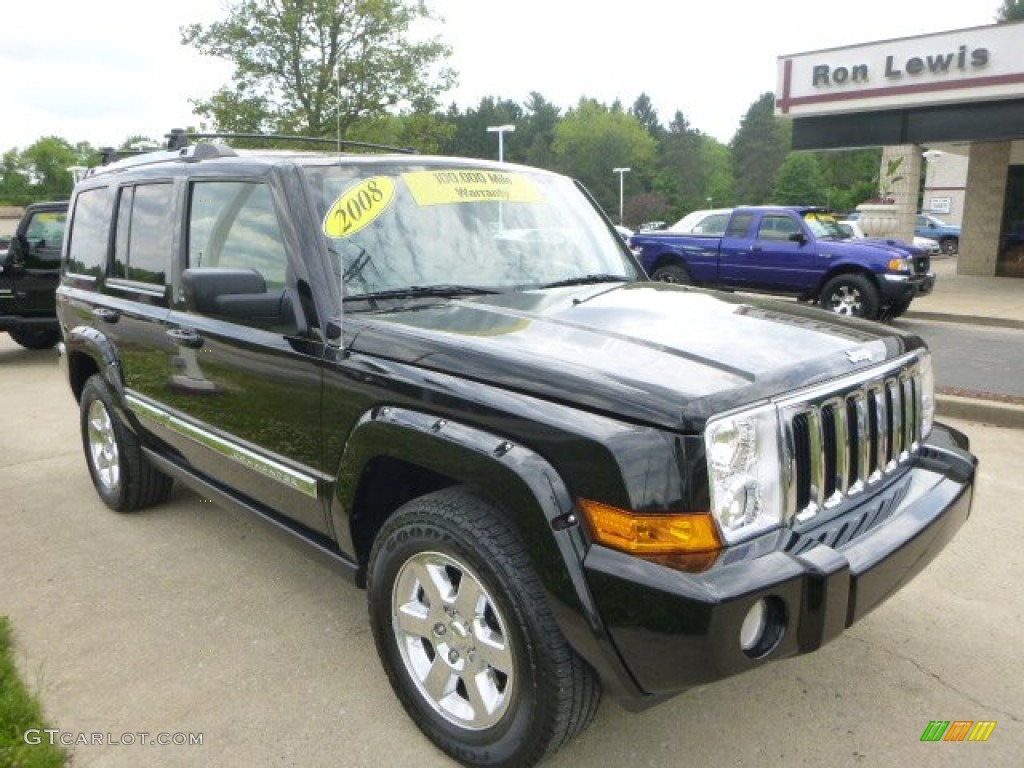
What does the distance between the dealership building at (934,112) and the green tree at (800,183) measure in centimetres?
5101

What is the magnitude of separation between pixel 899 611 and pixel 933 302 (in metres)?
12.4

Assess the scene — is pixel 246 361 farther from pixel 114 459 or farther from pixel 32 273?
pixel 32 273

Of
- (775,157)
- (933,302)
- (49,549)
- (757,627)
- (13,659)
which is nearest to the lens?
(757,627)

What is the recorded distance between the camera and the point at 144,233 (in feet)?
12.6

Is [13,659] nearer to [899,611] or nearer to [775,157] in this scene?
[899,611]

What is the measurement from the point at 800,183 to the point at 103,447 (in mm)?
71614

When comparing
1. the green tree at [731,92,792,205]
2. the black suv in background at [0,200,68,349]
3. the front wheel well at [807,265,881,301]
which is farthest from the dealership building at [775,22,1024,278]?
the green tree at [731,92,792,205]

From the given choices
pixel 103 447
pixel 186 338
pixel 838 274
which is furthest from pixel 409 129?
pixel 186 338

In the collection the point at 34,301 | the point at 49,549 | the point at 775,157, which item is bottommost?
the point at 49,549

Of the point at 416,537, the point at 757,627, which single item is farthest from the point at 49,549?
the point at 757,627

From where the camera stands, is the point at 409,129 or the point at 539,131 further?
the point at 539,131

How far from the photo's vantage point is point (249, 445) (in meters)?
3.11

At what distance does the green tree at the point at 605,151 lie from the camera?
94.6m

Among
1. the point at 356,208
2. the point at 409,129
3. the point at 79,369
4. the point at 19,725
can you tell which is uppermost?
the point at 409,129
